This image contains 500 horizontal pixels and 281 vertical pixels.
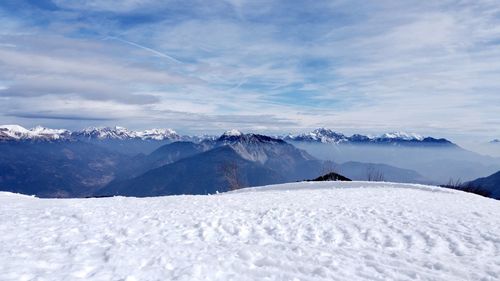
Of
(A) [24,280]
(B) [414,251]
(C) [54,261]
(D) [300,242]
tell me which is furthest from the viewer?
(D) [300,242]

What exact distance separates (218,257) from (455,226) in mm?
9927

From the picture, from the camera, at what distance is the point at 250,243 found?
12664 mm

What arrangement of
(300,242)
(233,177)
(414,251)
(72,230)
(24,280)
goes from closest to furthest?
(24,280) < (414,251) < (300,242) < (72,230) < (233,177)

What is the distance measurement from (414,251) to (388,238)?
5.00ft

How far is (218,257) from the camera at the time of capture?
10906 millimetres

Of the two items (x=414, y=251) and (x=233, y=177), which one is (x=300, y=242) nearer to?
(x=414, y=251)

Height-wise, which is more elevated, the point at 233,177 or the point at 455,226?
the point at 455,226

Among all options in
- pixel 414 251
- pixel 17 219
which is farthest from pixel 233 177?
pixel 414 251

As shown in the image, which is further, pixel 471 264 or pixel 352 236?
pixel 352 236

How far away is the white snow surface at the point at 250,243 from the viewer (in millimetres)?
9711

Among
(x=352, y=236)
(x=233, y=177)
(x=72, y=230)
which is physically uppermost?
(x=352, y=236)

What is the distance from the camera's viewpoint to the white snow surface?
9711 millimetres

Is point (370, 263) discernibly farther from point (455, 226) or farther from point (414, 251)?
point (455, 226)

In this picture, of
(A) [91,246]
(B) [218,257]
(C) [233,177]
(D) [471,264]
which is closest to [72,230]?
(A) [91,246]
